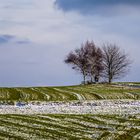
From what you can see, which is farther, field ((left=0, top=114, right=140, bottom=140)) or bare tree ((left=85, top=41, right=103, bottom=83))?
bare tree ((left=85, top=41, right=103, bottom=83))

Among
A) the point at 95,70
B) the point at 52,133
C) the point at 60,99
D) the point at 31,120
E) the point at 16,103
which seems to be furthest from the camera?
the point at 95,70

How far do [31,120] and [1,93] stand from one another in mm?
41292

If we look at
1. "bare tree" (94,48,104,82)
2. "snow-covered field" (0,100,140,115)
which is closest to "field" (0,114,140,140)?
"snow-covered field" (0,100,140,115)

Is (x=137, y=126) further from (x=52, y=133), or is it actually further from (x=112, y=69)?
(x=112, y=69)

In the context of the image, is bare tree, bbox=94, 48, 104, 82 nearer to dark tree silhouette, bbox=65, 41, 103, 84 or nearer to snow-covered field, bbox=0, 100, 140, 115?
dark tree silhouette, bbox=65, 41, 103, 84

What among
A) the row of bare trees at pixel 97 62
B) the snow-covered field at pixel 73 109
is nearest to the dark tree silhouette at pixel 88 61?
the row of bare trees at pixel 97 62

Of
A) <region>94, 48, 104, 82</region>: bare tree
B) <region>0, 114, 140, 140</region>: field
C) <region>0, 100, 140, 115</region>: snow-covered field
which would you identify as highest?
<region>94, 48, 104, 82</region>: bare tree

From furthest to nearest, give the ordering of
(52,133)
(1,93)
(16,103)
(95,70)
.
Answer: (95,70) → (1,93) → (16,103) → (52,133)

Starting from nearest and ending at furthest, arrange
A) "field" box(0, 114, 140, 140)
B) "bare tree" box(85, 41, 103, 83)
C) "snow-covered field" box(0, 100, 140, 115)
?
"field" box(0, 114, 140, 140)
"snow-covered field" box(0, 100, 140, 115)
"bare tree" box(85, 41, 103, 83)

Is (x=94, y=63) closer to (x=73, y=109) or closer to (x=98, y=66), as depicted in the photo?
(x=98, y=66)

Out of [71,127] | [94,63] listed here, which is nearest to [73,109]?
[71,127]

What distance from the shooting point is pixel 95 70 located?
145 m

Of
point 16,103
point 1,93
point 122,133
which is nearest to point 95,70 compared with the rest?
point 1,93

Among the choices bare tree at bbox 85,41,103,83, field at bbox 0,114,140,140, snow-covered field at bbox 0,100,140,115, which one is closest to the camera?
field at bbox 0,114,140,140
